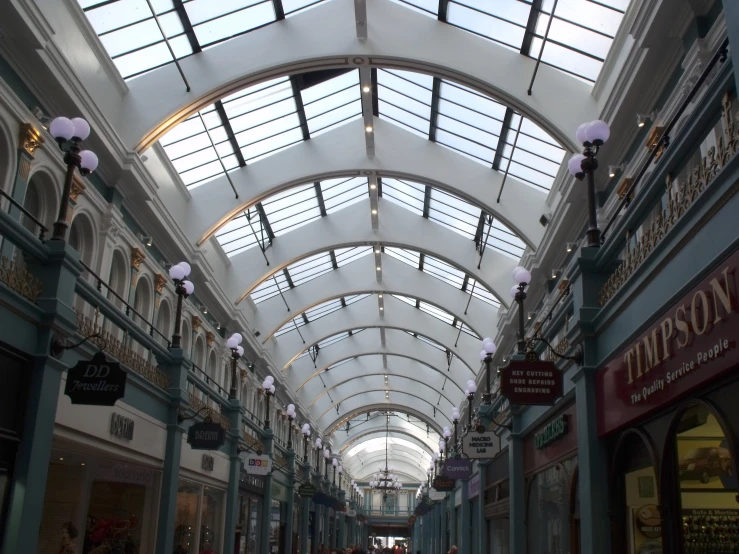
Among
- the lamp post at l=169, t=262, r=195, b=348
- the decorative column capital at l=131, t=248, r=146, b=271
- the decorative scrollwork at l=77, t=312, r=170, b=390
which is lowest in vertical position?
the decorative scrollwork at l=77, t=312, r=170, b=390

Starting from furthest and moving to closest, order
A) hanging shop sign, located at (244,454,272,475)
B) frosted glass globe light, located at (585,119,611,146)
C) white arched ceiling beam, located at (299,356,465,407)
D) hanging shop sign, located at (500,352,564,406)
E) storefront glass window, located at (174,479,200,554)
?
white arched ceiling beam, located at (299,356,465,407) → hanging shop sign, located at (244,454,272,475) → storefront glass window, located at (174,479,200,554) → hanging shop sign, located at (500,352,564,406) → frosted glass globe light, located at (585,119,611,146)

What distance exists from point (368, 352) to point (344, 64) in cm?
2491

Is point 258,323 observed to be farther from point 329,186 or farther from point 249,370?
point 329,186

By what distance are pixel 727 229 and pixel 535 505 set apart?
1001cm

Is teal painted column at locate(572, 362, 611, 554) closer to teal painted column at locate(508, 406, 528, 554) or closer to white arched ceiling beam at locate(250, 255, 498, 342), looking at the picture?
teal painted column at locate(508, 406, 528, 554)

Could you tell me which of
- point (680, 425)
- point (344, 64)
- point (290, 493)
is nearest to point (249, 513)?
point (290, 493)

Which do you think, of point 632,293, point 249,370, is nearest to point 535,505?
point 632,293

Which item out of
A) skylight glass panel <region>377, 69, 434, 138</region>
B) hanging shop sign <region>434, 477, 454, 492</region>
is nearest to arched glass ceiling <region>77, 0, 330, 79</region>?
skylight glass panel <region>377, 69, 434, 138</region>

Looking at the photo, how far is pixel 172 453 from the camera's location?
1487 cm

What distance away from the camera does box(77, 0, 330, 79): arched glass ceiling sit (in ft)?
46.9

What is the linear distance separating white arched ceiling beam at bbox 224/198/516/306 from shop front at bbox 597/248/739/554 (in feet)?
51.4

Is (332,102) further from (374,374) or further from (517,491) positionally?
(374,374)

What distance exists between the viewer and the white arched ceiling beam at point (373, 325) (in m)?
33.9

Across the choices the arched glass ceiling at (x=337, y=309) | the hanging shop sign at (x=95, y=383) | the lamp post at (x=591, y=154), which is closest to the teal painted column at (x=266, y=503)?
the arched glass ceiling at (x=337, y=309)
